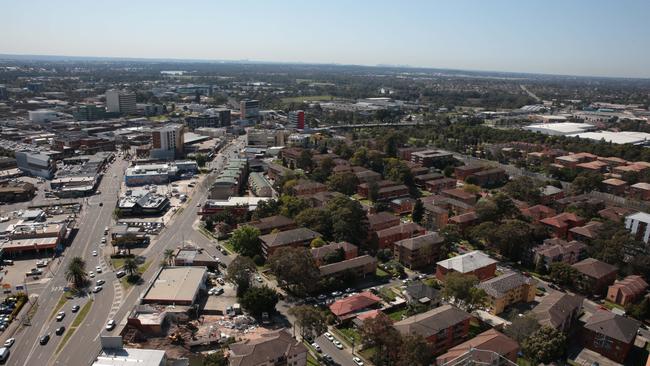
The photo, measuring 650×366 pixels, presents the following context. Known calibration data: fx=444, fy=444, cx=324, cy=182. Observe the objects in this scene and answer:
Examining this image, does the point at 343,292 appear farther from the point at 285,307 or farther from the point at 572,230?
the point at 572,230

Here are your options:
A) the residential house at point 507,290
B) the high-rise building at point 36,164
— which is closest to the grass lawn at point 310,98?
the high-rise building at point 36,164

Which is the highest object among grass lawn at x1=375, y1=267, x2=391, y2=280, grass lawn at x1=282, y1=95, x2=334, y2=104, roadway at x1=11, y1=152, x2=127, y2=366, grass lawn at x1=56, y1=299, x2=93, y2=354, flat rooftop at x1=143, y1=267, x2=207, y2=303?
grass lawn at x1=282, y1=95, x2=334, y2=104

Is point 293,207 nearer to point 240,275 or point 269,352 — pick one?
point 240,275

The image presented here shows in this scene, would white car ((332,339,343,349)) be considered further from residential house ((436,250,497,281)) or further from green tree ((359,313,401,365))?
residential house ((436,250,497,281))

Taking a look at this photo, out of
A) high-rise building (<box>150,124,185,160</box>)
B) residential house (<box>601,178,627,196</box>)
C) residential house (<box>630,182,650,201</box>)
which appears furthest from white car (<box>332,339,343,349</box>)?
high-rise building (<box>150,124,185,160</box>)

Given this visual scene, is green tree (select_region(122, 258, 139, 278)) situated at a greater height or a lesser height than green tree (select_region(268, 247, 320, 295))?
lesser

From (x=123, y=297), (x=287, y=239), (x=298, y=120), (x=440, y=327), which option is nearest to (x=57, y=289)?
(x=123, y=297)
